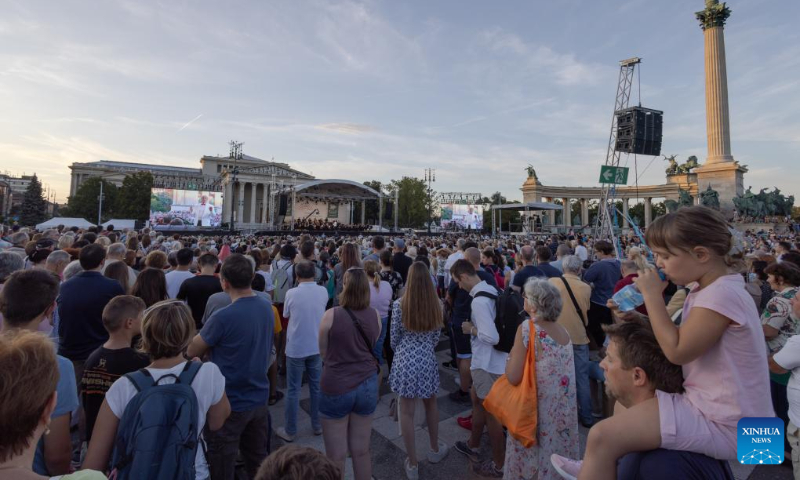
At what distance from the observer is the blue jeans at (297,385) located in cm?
399

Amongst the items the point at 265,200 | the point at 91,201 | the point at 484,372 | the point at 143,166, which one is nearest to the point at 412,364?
the point at 484,372

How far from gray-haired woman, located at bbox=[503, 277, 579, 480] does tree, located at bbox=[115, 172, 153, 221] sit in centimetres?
6053

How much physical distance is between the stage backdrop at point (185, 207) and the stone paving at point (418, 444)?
1480 inches

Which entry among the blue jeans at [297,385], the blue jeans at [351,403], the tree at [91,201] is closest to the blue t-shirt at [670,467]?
the blue jeans at [351,403]

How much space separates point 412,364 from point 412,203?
63.9 meters

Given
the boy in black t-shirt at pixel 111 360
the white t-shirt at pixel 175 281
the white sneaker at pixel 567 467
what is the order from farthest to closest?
the white t-shirt at pixel 175 281 → the boy in black t-shirt at pixel 111 360 → the white sneaker at pixel 567 467

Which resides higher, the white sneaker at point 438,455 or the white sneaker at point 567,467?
the white sneaker at point 567,467

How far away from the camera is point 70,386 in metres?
1.87

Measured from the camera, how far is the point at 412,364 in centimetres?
340

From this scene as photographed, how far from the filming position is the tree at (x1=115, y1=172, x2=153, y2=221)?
5003cm

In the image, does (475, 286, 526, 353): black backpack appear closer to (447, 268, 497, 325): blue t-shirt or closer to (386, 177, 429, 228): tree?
(447, 268, 497, 325): blue t-shirt

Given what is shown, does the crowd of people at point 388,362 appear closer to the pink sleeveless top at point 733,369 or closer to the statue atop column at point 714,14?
the pink sleeveless top at point 733,369

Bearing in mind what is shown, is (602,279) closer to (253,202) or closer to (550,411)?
(550,411)

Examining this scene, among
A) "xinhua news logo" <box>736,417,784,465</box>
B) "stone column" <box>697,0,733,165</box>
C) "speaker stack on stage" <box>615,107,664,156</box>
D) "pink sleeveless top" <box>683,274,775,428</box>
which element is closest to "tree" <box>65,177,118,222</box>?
"speaker stack on stage" <box>615,107,664,156</box>
